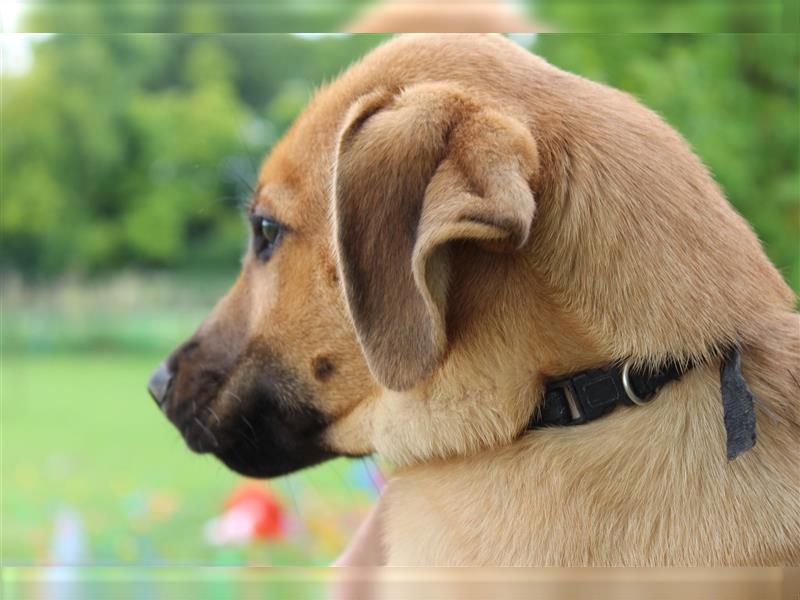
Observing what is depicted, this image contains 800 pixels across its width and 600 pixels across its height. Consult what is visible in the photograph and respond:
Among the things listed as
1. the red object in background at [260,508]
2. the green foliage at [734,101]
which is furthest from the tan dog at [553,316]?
the red object in background at [260,508]

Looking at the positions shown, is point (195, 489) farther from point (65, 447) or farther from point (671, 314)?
point (671, 314)

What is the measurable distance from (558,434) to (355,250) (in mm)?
516

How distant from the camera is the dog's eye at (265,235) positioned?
1.97 m

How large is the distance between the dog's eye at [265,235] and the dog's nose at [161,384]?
41 centimetres

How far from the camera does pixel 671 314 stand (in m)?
1.60

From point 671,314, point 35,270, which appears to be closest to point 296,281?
point 671,314

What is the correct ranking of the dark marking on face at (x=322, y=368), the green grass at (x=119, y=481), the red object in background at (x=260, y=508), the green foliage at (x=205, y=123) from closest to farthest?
the dark marking on face at (x=322, y=368) → the green foliage at (x=205, y=123) → the green grass at (x=119, y=481) → the red object in background at (x=260, y=508)

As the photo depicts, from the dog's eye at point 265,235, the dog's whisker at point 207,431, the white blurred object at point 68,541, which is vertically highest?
the dog's eye at point 265,235

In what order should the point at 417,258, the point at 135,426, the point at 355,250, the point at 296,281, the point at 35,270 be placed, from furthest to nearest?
the point at 35,270 → the point at 135,426 → the point at 296,281 → the point at 355,250 → the point at 417,258

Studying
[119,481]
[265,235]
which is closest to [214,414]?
[265,235]

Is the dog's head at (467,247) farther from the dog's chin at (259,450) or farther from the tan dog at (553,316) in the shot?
the dog's chin at (259,450)

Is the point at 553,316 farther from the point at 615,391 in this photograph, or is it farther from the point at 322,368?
the point at 322,368

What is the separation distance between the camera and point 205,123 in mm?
9406

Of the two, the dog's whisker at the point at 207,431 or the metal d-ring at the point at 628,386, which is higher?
the metal d-ring at the point at 628,386
